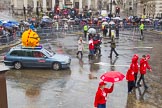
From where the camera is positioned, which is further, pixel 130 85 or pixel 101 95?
pixel 130 85

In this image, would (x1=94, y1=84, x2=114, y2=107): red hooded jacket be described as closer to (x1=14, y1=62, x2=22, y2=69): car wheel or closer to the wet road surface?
the wet road surface

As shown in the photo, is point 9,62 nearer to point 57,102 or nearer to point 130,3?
point 57,102

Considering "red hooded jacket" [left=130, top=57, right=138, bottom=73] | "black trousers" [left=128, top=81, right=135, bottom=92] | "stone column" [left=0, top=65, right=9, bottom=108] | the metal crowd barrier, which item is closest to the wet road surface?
"black trousers" [left=128, top=81, right=135, bottom=92]

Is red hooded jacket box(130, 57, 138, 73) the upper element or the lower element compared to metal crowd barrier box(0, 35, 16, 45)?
upper

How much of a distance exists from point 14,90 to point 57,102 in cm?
283

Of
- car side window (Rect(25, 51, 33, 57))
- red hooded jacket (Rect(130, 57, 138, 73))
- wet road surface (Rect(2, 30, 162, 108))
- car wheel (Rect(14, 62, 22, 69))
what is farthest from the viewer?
car side window (Rect(25, 51, 33, 57))

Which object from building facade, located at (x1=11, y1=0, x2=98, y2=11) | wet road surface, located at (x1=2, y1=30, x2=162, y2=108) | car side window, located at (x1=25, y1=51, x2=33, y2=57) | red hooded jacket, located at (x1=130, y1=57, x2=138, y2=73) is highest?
building facade, located at (x1=11, y1=0, x2=98, y2=11)

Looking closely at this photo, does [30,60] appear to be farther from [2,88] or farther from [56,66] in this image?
[2,88]

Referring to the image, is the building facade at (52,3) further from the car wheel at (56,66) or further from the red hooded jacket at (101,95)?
the red hooded jacket at (101,95)

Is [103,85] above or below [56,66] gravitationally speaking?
above

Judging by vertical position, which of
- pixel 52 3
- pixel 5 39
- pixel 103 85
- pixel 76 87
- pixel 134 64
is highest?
pixel 52 3

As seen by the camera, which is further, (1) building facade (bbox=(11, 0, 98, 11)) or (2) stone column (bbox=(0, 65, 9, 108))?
(1) building facade (bbox=(11, 0, 98, 11))

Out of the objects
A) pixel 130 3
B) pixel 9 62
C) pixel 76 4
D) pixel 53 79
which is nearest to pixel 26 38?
pixel 9 62

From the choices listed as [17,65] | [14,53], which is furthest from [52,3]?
[17,65]
